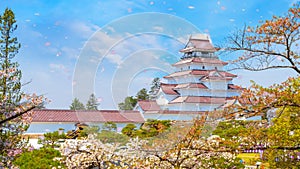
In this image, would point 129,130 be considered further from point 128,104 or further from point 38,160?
point 128,104

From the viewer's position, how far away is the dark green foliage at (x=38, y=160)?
6555 mm

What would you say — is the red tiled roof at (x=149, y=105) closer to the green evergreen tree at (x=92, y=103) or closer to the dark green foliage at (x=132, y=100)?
the dark green foliage at (x=132, y=100)

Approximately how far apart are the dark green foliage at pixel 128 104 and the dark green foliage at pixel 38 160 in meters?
1.73

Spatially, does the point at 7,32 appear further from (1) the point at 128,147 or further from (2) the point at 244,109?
(2) the point at 244,109

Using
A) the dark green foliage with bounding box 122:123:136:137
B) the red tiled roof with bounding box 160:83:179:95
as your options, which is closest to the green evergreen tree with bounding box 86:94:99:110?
the red tiled roof with bounding box 160:83:179:95

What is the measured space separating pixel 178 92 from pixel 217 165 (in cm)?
170

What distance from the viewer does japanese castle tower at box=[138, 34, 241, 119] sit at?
20.6 feet

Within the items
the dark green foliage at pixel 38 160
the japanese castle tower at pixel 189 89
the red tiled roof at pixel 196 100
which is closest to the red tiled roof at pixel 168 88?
the japanese castle tower at pixel 189 89

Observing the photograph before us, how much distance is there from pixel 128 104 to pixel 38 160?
2025 mm

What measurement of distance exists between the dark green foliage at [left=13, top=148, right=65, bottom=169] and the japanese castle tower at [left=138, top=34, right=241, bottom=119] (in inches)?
75.2

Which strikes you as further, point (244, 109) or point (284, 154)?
point (284, 154)

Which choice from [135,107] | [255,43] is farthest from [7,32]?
[255,43]

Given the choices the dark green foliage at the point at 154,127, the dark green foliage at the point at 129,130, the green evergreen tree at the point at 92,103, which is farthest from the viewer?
the dark green foliage at the point at 129,130

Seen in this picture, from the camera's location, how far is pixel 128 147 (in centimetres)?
644
